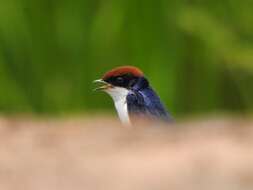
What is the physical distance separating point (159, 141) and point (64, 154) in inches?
8.7

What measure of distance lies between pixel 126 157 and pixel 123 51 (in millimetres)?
2758

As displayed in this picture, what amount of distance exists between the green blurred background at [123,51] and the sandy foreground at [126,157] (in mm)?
2298

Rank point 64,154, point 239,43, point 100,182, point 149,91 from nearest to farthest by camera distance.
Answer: point 100,182, point 64,154, point 149,91, point 239,43

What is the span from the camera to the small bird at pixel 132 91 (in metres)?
4.05

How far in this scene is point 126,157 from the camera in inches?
108

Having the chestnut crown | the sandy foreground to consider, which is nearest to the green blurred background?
the chestnut crown

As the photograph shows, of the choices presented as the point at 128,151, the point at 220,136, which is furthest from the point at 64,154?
the point at 220,136

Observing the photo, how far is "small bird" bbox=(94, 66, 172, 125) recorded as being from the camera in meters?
4.05

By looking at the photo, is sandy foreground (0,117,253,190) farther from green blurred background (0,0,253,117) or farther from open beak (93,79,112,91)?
green blurred background (0,0,253,117)

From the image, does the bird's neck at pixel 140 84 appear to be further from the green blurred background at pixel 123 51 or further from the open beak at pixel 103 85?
the green blurred background at pixel 123 51

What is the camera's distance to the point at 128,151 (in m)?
2.79

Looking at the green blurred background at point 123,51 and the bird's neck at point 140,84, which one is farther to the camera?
the green blurred background at point 123,51

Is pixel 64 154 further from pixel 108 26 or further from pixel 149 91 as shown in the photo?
pixel 108 26

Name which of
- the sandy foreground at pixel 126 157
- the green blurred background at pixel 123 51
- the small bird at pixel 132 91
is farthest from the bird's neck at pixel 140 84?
the green blurred background at pixel 123 51
